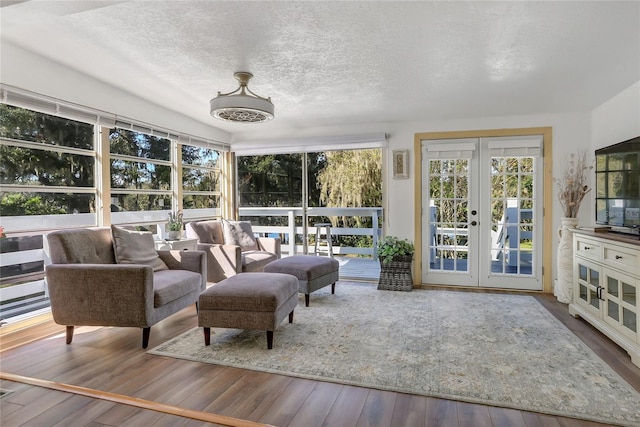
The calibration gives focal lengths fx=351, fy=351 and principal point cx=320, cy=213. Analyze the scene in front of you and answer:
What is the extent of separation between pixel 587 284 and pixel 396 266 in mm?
1910

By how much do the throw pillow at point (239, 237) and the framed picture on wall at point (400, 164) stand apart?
2095 mm

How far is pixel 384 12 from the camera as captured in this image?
203 cm

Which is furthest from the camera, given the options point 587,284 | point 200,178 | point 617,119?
point 200,178

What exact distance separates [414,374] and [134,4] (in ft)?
8.93

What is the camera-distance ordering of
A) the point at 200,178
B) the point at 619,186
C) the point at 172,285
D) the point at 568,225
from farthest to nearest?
the point at 200,178, the point at 568,225, the point at 619,186, the point at 172,285

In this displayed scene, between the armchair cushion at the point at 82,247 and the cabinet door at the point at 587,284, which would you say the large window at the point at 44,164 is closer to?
the armchair cushion at the point at 82,247

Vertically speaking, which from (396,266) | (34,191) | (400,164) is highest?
(400,164)

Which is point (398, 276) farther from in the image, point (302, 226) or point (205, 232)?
point (205, 232)

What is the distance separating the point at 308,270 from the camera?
11.7 feet

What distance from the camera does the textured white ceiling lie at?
2.00 meters

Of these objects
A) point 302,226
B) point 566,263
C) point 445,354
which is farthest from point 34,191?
point 566,263

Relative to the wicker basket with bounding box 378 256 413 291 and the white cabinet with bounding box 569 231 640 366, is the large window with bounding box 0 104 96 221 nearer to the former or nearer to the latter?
the wicker basket with bounding box 378 256 413 291

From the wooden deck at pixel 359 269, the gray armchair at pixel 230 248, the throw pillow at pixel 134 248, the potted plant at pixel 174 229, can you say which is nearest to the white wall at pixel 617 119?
the wooden deck at pixel 359 269

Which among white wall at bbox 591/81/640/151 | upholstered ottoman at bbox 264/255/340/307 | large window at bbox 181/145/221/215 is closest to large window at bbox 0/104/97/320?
large window at bbox 181/145/221/215
